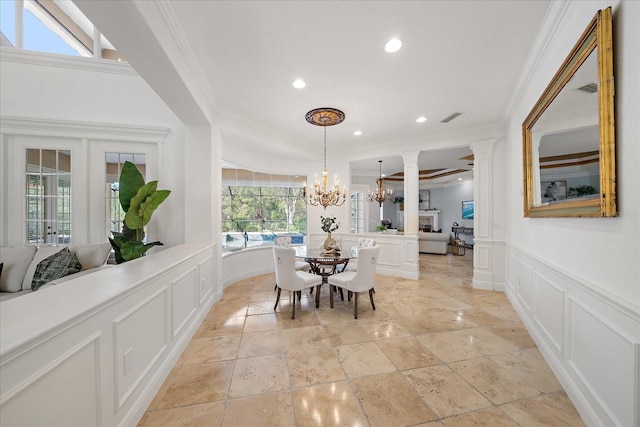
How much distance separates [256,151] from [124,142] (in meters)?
2.20

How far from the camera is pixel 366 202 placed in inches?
320

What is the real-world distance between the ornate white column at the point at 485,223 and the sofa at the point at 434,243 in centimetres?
357

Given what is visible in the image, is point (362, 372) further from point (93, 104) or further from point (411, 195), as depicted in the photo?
point (93, 104)

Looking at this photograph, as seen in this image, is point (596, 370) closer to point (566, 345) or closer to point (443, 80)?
point (566, 345)

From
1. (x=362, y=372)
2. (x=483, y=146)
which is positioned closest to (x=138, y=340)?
(x=362, y=372)

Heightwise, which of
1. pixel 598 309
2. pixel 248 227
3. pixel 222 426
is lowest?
pixel 222 426

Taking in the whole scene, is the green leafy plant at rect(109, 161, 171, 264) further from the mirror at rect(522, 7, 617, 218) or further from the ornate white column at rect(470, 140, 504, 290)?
the ornate white column at rect(470, 140, 504, 290)

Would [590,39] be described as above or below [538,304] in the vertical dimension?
above

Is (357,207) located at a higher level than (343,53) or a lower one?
lower

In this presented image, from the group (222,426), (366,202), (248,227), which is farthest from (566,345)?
(366,202)

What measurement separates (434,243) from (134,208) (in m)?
8.00

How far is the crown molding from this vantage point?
10.4 feet

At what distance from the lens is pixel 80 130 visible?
333 cm

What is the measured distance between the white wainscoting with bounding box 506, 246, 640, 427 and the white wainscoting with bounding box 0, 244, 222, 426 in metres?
2.57
